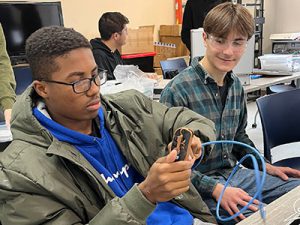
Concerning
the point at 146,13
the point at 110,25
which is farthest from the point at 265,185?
the point at 146,13

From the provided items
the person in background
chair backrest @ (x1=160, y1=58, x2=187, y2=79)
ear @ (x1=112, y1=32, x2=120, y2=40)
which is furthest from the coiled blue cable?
ear @ (x1=112, y1=32, x2=120, y2=40)

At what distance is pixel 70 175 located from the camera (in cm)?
94

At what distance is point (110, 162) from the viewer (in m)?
1.10

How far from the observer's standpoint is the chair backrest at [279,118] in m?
1.74

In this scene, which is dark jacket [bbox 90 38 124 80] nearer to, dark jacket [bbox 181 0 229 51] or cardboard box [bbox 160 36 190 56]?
dark jacket [bbox 181 0 229 51]

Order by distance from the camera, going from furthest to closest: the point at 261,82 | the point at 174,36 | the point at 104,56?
1. the point at 174,36
2. the point at 104,56
3. the point at 261,82

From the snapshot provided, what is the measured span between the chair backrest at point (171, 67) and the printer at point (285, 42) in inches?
73.9

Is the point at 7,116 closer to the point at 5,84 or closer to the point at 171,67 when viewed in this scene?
the point at 5,84

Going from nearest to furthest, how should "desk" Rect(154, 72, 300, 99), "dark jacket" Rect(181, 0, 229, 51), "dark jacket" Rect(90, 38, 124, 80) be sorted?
"desk" Rect(154, 72, 300, 99), "dark jacket" Rect(90, 38, 124, 80), "dark jacket" Rect(181, 0, 229, 51)

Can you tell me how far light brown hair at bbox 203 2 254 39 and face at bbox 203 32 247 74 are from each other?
23 mm

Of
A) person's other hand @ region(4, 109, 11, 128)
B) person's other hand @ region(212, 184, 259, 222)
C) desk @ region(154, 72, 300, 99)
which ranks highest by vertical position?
person's other hand @ region(4, 109, 11, 128)

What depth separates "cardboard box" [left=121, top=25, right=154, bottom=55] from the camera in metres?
4.84

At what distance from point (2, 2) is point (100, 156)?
11.1 feet

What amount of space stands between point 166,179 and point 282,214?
377 mm
